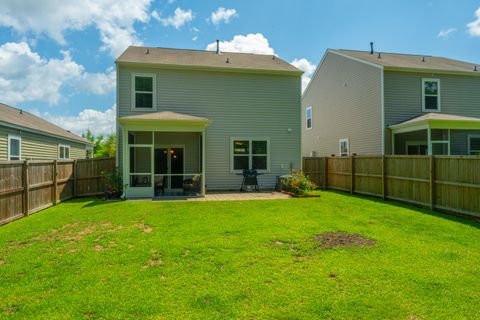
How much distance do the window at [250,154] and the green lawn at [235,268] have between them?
623cm

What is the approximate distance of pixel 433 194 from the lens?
8898 mm

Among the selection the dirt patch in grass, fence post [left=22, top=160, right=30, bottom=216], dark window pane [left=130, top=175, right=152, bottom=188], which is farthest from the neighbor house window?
fence post [left=22, top=160, right=30, bottom=216]

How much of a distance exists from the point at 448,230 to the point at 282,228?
386 cm

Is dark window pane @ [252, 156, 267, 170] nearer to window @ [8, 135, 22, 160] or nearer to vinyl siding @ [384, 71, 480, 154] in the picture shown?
vinyl siding @ [384, 71, 480, 154]

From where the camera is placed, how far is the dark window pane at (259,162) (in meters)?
14.1

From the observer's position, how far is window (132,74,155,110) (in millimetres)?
13141

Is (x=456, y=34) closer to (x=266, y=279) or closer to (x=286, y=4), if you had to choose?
(x=286, y=4)

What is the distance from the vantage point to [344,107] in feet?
57.6

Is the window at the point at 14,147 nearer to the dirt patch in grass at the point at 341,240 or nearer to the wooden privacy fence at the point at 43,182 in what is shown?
the wooden privacy fence at the point at 43,182

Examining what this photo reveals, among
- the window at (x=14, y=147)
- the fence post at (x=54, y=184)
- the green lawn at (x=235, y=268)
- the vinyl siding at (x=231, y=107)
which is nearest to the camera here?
the green lawn at (x=235, y=268)

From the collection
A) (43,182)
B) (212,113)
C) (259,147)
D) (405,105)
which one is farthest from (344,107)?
(43,182)

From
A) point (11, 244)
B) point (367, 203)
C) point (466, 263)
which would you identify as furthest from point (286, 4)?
point (11, 244)

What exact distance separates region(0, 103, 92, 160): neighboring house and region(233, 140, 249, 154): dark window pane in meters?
9.79

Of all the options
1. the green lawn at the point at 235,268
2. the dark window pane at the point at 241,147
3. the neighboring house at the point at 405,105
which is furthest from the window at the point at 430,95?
the dark window pane at the point at 241,147
